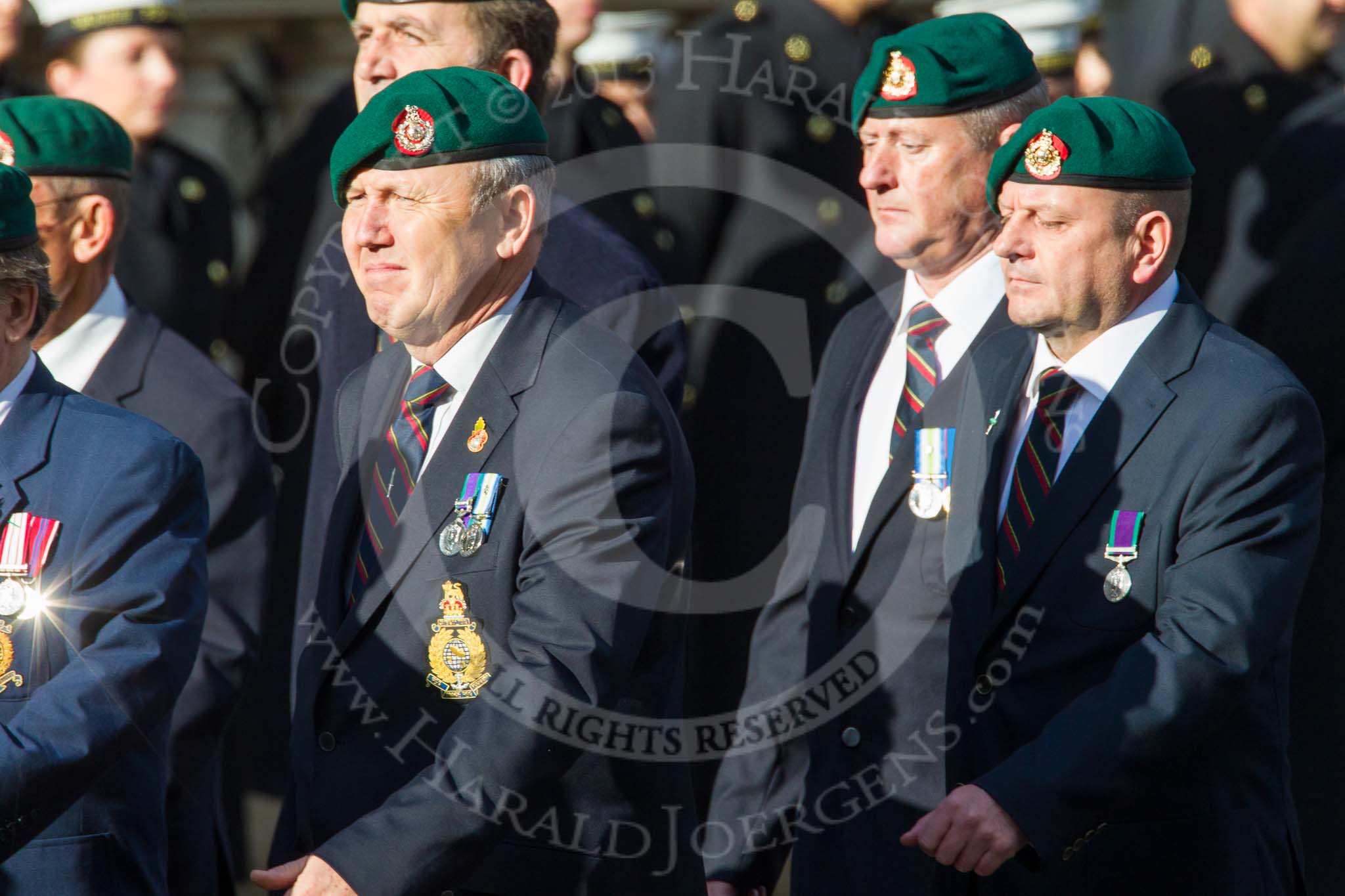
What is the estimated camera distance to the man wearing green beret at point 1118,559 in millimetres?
2984

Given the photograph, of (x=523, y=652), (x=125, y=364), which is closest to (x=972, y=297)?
(x=523, y=652)

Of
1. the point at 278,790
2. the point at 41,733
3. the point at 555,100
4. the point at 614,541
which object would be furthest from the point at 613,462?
the point at 278,790

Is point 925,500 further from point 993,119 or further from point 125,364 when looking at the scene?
point 125,364

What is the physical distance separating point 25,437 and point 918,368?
1.63 meters

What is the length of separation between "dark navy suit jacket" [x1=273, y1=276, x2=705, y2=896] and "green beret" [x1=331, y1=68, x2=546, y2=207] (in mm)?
271

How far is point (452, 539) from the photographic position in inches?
120

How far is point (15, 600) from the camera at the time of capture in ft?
10.1

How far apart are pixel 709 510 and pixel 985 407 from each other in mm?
1438

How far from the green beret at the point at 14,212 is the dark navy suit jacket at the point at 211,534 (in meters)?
0.89

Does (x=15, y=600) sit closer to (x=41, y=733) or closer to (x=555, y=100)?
(x=41, y=733)

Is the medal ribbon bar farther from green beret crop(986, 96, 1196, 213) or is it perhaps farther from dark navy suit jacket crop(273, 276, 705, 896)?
dark navy suit jacket crop(273, 276, 705, 896)

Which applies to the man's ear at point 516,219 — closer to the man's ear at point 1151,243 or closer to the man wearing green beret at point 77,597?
the man wearing green beret at point 77,597

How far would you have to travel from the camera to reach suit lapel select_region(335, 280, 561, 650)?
309 centimetres

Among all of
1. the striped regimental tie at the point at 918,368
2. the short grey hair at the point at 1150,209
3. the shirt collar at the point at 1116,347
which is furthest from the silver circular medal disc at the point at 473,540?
the short grey hair at the point at 1150,209
